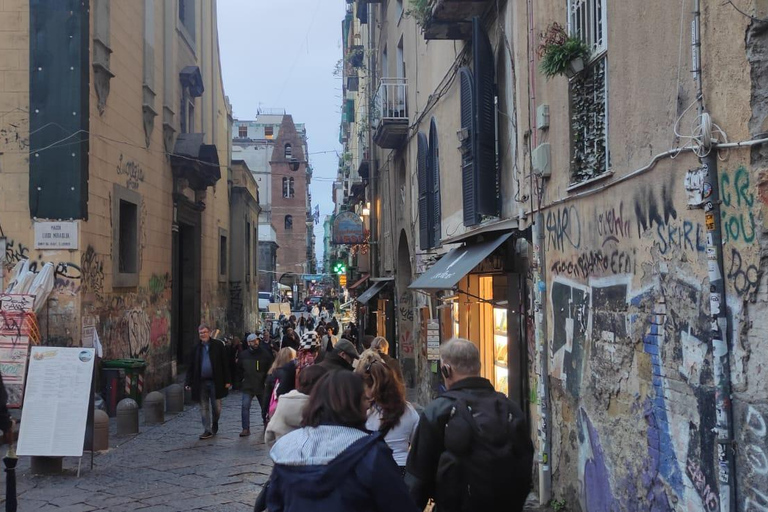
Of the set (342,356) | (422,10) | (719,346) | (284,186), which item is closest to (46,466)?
(342,356)

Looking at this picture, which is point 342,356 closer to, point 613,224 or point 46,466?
point 613,224

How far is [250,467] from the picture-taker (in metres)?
9.55

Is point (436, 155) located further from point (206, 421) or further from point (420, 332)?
point (206, 421)

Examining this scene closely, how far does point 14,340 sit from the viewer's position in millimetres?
11766

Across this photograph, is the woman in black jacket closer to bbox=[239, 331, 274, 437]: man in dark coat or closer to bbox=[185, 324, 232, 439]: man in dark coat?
bbox=[185, 324, 232, 439]: man in dark coat

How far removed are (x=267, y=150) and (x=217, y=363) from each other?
72158mm

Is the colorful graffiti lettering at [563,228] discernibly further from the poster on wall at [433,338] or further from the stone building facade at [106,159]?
the stone building facade at [106,159]

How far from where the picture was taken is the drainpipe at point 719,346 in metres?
4.05

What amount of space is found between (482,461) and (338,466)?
0.93 m

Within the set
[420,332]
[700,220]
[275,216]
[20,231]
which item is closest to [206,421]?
[20,231]

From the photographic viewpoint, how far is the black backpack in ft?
11.9

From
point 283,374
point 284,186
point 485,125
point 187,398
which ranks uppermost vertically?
point 284,186

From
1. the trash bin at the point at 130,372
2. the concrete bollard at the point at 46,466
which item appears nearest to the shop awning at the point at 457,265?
the concrete bollard at the point at 46,466

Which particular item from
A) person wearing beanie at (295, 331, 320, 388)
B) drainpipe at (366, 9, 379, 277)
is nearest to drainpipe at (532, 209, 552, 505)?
person wearing beanie at (295, 331, 320, 388)
